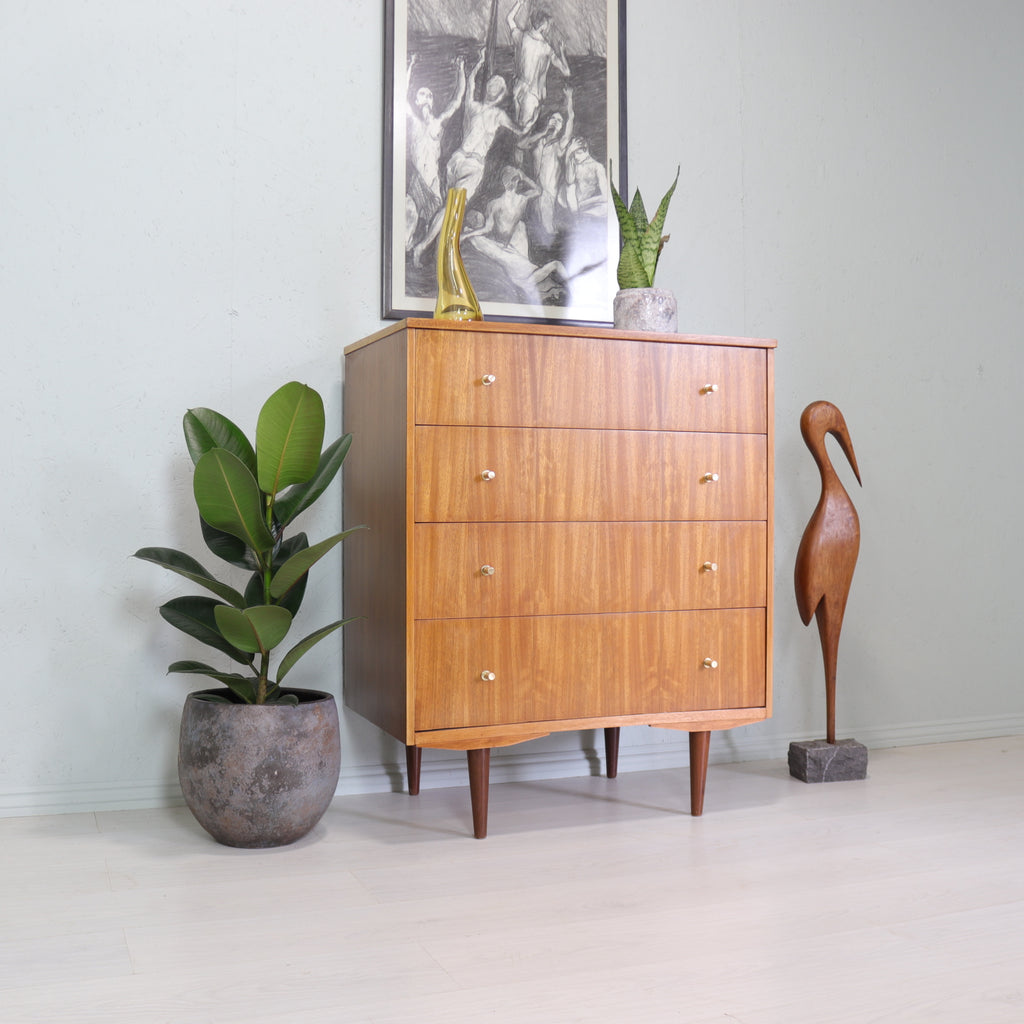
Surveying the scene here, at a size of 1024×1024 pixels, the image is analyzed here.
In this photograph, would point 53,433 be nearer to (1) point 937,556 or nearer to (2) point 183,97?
(2) point 183,97

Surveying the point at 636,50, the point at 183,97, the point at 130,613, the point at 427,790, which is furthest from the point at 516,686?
the point at 636,50

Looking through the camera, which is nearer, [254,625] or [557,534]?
[254,625]

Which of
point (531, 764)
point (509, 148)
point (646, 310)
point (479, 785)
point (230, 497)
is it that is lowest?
point (531, 764)

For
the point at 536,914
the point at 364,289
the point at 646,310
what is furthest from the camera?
the point at 364,289

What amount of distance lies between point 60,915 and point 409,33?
6.67ft

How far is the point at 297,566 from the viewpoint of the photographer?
6.63 feet

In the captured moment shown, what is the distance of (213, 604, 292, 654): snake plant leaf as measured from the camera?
6.38 ft

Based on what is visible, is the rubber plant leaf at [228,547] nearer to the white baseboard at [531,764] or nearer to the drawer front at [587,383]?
the drawer front at [587,383]

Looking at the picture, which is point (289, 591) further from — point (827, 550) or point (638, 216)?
point (827, 550)

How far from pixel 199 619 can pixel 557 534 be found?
74cm

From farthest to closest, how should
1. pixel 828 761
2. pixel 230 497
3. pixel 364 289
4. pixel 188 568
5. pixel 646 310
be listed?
pixel 828 761, pixel 364 289, pixel 646 310, pixel 188 568, pixel 230 497

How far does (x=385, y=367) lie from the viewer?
2162 millimetres

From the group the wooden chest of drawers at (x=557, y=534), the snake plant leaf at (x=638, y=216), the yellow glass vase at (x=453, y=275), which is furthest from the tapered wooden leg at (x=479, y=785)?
the snake plant leaf at (x=638, y=216)

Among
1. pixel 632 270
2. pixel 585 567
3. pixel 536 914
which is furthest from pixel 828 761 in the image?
pixel 632 270
